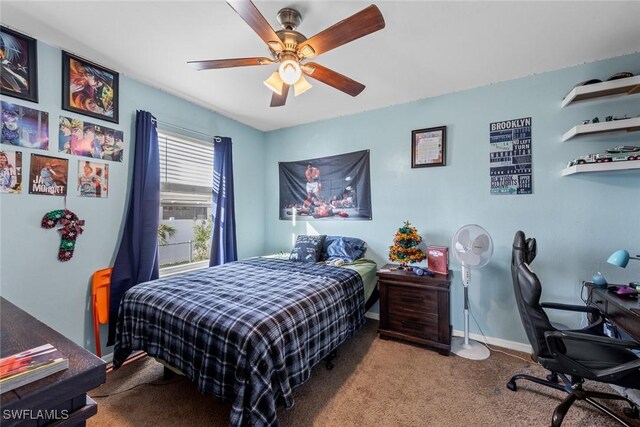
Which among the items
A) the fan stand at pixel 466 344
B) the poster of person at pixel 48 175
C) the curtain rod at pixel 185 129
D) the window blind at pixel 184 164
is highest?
the curtain rod at pixel 185 129

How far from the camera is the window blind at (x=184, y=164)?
2848 mm

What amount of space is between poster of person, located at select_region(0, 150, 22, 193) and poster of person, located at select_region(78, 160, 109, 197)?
0.34 meters

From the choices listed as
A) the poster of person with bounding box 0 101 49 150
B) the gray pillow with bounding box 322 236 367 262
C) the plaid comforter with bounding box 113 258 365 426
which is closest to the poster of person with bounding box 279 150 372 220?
the gray pillow with bounding box 322 236 367 262

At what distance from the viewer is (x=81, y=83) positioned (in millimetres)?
2166

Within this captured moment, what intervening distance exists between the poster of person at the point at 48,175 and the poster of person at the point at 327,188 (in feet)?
7.65

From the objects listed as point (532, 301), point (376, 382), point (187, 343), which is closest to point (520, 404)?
point (532, 301)

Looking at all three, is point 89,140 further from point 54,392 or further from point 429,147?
point 429,147

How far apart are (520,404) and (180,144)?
3.80m

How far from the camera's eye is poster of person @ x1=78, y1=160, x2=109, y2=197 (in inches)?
85.4

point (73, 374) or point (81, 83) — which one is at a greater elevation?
point (81, 83)

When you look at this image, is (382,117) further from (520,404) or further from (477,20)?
(520,404)

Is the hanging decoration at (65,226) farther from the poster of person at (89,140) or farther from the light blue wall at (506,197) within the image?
Result: the light blue wall at (506,197)

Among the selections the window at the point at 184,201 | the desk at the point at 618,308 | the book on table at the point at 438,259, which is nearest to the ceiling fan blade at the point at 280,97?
the window at the point at 184,201

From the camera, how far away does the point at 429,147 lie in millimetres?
2828
